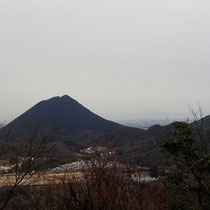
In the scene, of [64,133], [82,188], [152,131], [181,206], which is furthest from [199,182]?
[64,133]

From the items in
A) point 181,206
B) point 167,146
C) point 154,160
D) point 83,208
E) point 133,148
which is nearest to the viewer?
Result: point 83,208

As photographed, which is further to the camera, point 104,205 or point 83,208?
point 83,208

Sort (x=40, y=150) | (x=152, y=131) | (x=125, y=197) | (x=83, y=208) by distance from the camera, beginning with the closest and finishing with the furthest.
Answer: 1. (x=125, y=197)
2. (x=83, y=208)
3. (x=40, y=150)
4. (x=152, y=131)

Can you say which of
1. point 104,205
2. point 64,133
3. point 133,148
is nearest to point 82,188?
point 104,205

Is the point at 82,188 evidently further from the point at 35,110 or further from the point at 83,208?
the point at 35,110

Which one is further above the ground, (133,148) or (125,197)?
(133,148)

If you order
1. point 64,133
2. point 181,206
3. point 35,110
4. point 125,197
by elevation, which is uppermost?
point 35,110
